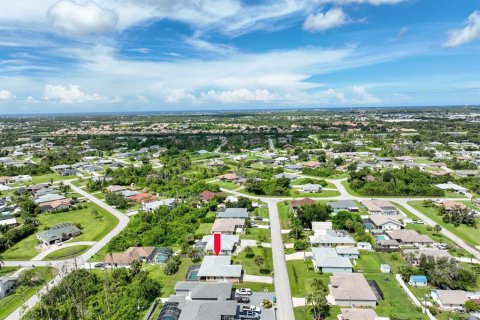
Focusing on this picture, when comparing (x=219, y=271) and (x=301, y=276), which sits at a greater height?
(x=219, y=271)

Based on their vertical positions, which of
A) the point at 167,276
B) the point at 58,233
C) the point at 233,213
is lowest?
the point at 167,276

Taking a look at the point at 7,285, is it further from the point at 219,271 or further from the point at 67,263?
the point at 219,271

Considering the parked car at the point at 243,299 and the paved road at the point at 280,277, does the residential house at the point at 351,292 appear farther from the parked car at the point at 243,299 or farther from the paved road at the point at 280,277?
the parked car at the point at 243,299

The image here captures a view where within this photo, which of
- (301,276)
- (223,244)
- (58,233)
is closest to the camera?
(301,276)

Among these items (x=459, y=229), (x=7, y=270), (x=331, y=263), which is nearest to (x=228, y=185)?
(x=331, y=263)

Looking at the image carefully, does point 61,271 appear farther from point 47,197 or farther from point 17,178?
point 17,178

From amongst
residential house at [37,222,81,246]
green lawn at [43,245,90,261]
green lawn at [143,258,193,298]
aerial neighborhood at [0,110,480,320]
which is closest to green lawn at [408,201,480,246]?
aerial neighborhood at [0,110,480,320]

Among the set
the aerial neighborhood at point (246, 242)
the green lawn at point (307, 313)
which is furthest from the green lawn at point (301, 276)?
the green lawn at point (307, 313)
